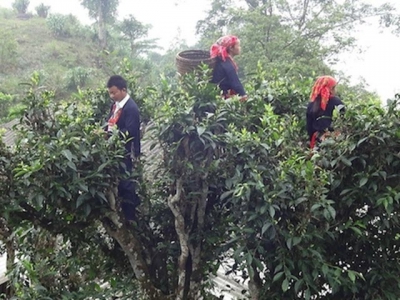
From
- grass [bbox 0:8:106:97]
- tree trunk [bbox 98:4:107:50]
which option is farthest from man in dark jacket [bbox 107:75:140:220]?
tree trunk [bbox 98:4:107:50]

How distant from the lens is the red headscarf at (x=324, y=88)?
2684 mm

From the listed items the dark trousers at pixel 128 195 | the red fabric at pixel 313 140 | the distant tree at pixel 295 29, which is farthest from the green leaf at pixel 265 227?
the distant tree at pixel 295 29

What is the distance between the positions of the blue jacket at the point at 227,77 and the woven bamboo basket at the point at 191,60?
67 millimetres

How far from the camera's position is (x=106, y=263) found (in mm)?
2979

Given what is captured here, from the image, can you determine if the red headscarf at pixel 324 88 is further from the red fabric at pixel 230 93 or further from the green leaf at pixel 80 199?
the green leaf at pixel 80 199

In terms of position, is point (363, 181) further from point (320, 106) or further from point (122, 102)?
point (122, 102)

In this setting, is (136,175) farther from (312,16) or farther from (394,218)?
(312,16)

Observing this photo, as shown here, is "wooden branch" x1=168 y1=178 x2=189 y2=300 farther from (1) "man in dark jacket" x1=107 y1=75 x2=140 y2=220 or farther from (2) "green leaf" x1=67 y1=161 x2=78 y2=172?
(2) "green leaf" x1=67 y1=161 x2=78 y2=172

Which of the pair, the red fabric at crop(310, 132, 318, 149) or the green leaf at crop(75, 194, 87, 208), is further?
the red fabric at crop(310, 132, 318, 149)

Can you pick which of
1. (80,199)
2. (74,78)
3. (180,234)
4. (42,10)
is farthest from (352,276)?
(42,10)

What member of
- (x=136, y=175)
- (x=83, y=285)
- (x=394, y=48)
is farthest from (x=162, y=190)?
(x=394, y=48)

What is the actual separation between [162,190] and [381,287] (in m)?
1.37

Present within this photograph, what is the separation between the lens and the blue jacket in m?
3.13

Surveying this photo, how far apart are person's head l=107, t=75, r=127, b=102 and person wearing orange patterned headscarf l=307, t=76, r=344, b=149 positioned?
44.6 inches
